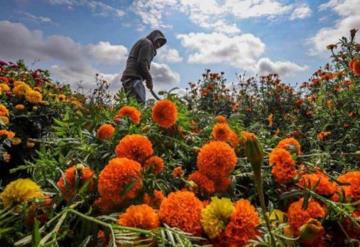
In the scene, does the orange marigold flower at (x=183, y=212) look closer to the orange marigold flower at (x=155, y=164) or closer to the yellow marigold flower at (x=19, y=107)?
the orange marigold flower at (x=155, y=164)

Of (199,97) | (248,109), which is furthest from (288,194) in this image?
(199,97)

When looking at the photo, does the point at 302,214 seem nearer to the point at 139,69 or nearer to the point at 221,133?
the point at 221,133

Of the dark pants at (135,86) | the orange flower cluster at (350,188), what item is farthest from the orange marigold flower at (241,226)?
the dark pants at (135,86)

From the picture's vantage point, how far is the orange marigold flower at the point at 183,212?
76 centimetres

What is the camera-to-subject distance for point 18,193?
2.69 feet

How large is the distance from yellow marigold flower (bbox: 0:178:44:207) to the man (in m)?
4.90

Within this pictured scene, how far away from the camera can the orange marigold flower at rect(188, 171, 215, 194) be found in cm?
97

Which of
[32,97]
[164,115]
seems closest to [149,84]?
[32,97]

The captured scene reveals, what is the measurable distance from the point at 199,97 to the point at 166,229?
7.51 m

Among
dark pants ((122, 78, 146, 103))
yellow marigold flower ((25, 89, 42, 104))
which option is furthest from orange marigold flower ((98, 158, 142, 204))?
dark pants ((122, 78, 146, 103))

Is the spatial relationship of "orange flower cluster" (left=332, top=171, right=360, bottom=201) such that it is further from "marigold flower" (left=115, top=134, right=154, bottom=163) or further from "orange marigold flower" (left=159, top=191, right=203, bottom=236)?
"marigold flower" (left=115, top=134, right=154, bottom=163)

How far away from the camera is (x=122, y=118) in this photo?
54.2 inches

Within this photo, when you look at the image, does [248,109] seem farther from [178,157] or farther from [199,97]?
[178,157]

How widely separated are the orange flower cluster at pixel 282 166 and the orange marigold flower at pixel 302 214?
0.14 meters
